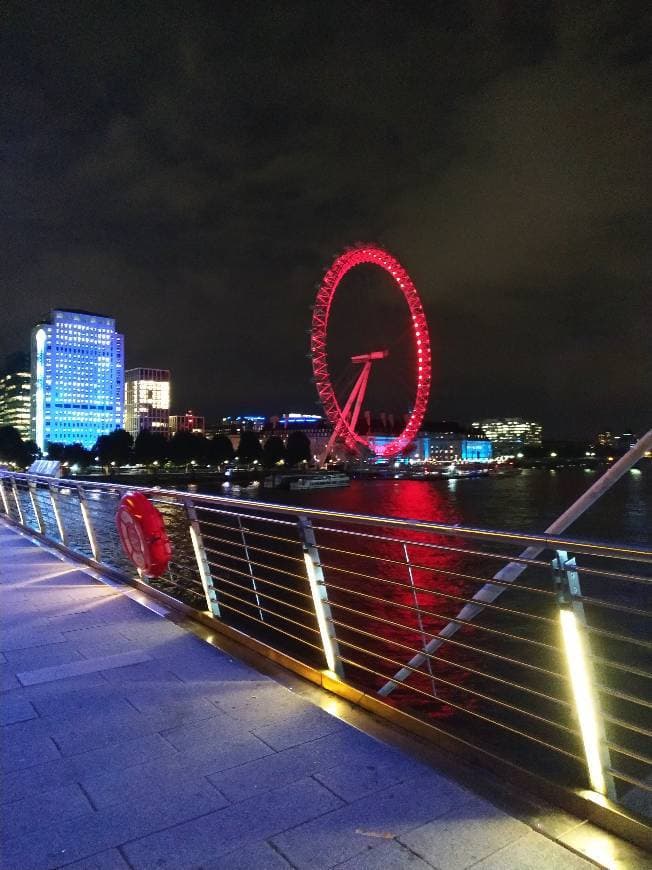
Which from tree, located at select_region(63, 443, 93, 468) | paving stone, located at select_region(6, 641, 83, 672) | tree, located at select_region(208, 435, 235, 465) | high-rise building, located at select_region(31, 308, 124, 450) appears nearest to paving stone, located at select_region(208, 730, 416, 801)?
paving stone, located at select_region(6, 641, 83, 672)

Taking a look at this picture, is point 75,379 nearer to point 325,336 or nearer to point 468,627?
point 325,336

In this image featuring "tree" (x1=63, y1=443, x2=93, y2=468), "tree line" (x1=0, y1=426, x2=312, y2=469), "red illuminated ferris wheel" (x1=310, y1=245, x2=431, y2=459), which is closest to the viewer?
"red illuminated ferris wheel" (x1=310, y1=245, x2=431, y2=459)

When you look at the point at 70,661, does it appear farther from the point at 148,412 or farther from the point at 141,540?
the point at 148,412

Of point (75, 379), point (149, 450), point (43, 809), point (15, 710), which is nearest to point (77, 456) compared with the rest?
point (149, 450)

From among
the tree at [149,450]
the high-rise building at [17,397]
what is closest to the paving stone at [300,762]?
the tree at [149,450]

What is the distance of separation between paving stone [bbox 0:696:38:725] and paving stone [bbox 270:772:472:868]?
1855 mm

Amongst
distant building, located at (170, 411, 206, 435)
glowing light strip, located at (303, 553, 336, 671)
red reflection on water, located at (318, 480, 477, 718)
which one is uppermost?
distant building, located at (170, 411, 206, 435)

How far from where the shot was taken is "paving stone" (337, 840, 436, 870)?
2.26 m

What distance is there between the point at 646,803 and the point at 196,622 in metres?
3.72

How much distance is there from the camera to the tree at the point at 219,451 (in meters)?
106

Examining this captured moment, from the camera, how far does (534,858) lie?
7.54 ft

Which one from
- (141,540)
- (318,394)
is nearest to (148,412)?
(318,394)

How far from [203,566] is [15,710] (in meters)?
2.09

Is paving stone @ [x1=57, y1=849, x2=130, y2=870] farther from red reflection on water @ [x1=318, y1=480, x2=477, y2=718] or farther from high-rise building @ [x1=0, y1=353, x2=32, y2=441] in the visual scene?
high-rise building @ [x1=0, y1=353, x2=32, y2=441]
